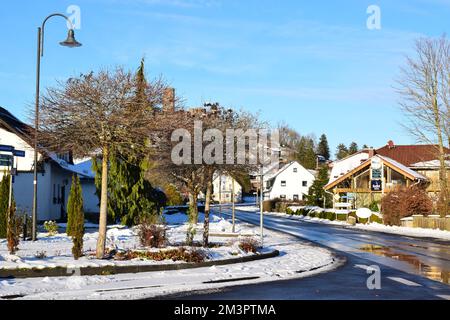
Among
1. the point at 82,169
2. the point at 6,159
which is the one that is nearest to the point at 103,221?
the point at 6,159

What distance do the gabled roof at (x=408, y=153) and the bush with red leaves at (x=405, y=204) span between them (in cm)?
2316

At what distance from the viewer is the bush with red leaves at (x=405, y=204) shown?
42.6m

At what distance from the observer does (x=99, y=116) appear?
14750mm

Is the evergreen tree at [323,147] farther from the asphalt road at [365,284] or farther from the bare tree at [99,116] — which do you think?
the bare tree at [99,116]

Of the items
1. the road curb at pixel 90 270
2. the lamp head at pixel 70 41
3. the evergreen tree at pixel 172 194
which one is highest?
the lamp head at pixel 70 41

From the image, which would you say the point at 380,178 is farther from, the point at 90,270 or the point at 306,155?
the point at 306,155

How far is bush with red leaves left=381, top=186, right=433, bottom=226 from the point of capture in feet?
140

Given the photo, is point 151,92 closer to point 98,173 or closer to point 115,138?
point 115,138

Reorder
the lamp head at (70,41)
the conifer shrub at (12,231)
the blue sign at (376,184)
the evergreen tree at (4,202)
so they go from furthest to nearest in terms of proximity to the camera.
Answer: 1. the blue sign at (376,184)
2. the evergreen tree at (4,202)
3. the lamp head at (70,41)
4. the conifer shrub at (12,231)

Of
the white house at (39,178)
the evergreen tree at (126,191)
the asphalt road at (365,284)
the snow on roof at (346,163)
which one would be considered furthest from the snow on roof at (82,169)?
the snow on roof at (346,163)

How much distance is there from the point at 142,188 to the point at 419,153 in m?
47.6

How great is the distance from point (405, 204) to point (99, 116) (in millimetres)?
33319
